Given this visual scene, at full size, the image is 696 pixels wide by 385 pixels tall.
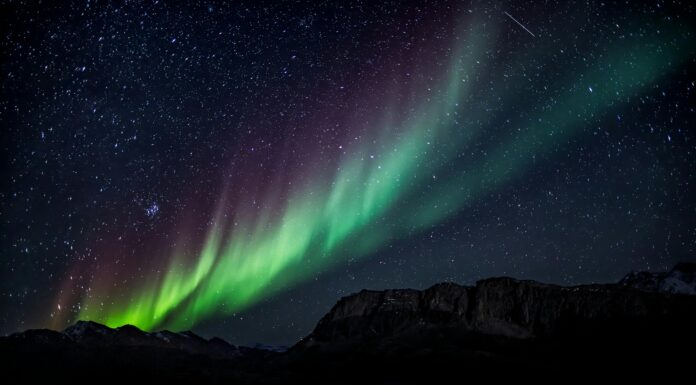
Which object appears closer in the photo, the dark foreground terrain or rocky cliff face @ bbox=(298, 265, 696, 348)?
the dark foreground terrain

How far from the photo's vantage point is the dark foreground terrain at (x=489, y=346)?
113m

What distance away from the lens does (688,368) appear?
3770 inches

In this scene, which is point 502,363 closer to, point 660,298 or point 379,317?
point 660,298

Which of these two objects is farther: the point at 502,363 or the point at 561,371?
the point at 502,363

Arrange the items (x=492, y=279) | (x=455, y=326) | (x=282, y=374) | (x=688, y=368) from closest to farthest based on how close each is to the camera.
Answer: (x=688, y=368) → (x=282, y=374) → (x=455, y=326) → (x=492, y=279)

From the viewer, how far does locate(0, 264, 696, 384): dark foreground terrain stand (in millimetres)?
112562

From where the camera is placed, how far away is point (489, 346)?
14788 centimetres

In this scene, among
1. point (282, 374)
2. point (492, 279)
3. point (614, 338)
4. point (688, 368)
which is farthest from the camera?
point (492, 279)

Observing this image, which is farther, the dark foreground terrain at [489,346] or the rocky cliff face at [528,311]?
the rocky cliff face at [528,311]

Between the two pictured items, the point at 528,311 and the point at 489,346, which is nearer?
the point at 489,346

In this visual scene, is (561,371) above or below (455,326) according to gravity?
below

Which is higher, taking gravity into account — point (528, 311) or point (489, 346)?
point (528, 311)

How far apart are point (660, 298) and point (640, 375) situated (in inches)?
2195

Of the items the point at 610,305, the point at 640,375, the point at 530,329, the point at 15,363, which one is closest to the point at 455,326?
the point at 530,329
